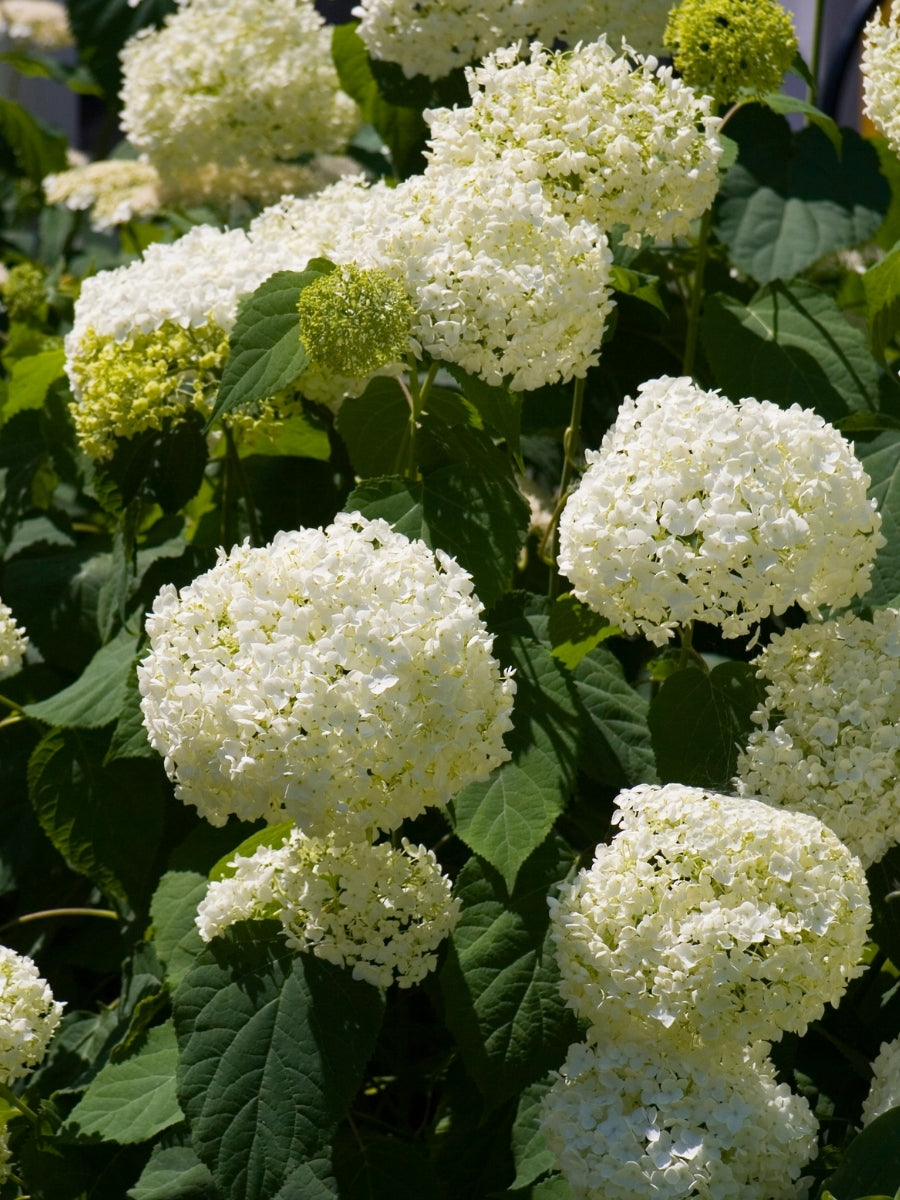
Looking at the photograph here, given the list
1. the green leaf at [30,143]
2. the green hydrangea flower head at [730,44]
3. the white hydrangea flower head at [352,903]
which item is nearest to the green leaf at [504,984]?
the white hydrangea flower head at [352,903]

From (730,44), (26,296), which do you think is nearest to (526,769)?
(730,44)

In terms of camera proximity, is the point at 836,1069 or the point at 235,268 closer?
the point at 836,1069

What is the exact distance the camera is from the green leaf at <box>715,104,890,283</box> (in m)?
2.30

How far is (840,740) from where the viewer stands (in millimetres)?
1520

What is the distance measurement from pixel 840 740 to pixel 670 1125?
0.42 meters

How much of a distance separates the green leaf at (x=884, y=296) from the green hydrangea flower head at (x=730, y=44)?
29cm

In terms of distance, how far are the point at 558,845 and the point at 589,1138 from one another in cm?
40

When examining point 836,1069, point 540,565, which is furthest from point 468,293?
point 836,1069

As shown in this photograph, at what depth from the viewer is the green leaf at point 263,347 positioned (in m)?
1.73

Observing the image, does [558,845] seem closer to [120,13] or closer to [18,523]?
[18,523]

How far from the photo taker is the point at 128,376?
6.13 feet

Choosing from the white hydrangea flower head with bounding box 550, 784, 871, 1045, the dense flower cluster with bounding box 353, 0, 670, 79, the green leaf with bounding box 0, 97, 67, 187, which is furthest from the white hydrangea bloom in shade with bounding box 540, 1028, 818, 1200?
the green leaf with bounding box 0, 97, 67, 187

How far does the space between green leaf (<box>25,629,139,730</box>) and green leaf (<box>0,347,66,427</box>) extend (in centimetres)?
57

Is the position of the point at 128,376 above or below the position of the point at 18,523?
above
